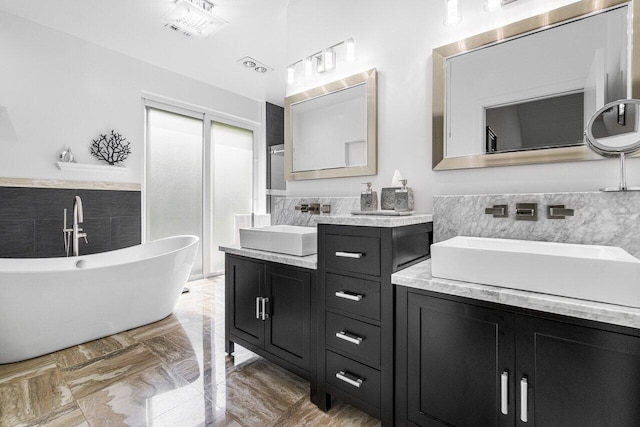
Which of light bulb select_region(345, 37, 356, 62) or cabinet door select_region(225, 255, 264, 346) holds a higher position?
light bulb select_region(345, 37, 356, 62)

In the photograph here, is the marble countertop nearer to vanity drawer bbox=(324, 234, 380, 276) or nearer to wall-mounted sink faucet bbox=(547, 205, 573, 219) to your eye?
vanity drawer bbox=(324, 234, 380, 276)

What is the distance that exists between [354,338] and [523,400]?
2.13 feet

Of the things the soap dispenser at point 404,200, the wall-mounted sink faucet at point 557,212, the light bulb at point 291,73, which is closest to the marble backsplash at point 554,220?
the wall-mounted sink faucet at point 557,212

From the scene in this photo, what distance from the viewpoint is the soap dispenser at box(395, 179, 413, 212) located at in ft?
5.55

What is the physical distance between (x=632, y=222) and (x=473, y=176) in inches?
25.0

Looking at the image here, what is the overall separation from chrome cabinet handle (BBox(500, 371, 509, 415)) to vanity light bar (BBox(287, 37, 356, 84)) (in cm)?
190

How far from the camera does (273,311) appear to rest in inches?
69.8

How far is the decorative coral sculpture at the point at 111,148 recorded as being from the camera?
3.08 meters

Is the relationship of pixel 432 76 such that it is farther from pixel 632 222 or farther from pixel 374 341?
pixel 374 341

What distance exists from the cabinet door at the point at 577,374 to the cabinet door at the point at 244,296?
1.32 meters

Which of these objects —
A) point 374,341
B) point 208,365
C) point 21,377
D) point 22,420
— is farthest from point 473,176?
point 21,377

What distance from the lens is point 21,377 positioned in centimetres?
187

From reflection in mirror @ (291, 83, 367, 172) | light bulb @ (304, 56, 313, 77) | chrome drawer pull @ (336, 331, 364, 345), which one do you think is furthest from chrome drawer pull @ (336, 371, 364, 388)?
light bulb @ (304, 56, 313, 77)

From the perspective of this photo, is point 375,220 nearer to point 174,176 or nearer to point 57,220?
point 57,220
